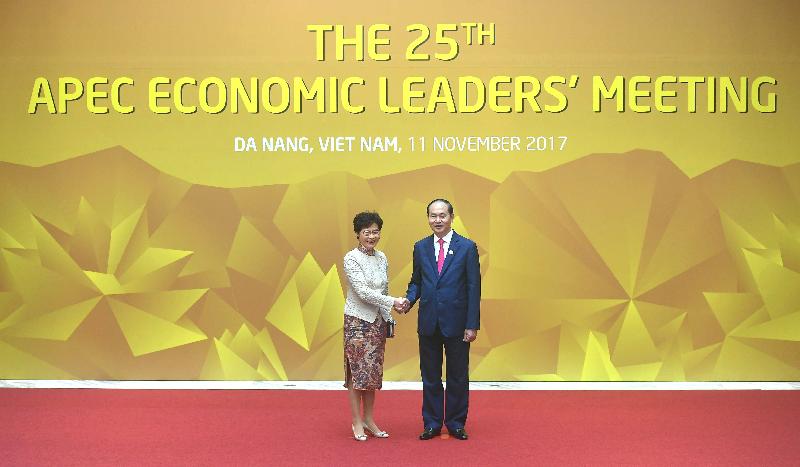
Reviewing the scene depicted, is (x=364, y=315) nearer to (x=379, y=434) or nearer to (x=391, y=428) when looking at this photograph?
(x=379, y=434)

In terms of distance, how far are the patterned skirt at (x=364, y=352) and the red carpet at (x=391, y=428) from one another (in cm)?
35

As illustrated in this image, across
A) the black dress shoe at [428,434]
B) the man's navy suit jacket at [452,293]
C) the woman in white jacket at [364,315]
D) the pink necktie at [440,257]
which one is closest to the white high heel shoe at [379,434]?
the woman in white jacket at [364,315]

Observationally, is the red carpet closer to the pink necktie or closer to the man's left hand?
the man's left hand

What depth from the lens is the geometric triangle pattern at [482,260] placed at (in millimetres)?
7266

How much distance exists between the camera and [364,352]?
5.39 meters

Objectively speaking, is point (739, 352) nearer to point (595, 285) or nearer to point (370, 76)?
point (595, 285)

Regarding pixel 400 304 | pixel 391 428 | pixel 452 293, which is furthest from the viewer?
pixel 391 428

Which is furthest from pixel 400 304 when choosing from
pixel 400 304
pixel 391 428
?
pixel 391 428

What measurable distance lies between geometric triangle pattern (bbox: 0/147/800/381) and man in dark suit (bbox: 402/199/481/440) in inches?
70.0

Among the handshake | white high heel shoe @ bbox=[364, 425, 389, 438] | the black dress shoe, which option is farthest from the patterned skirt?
the black dress shoe

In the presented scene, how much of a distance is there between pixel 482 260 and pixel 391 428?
1.94 metres

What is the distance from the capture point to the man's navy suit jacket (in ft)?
17.8

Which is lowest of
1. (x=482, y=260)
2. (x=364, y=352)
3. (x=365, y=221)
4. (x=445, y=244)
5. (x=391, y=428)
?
(x=391, y=428)

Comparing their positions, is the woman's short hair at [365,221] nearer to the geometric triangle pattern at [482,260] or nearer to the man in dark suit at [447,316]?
the man in dark suit at [447,316]
